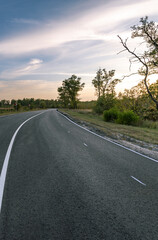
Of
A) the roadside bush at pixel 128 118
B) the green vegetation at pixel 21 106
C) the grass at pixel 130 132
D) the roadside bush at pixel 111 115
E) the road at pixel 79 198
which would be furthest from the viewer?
the green vegetation at pixel 21 106

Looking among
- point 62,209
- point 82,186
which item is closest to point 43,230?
point 62,209

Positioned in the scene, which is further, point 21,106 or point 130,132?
point 21,106

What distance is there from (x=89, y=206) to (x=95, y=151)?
3.67 meters

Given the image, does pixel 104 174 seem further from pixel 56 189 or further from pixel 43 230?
pixel 43 230

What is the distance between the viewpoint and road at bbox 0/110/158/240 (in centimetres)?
246

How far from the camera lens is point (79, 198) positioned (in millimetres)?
3305

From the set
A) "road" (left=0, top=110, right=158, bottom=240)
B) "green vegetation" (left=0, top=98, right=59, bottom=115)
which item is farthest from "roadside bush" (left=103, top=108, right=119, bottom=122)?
"green vegetation" (left=0, top=98, right=59, bottom=115)

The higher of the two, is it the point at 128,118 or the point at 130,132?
the point at 128,118

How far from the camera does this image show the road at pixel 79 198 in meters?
2.46

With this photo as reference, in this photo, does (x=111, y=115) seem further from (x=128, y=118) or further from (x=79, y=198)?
(x=79, y=198)

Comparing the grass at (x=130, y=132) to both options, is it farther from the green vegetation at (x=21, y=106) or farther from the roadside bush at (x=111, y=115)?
the green vegetation at (x=21, y=106)

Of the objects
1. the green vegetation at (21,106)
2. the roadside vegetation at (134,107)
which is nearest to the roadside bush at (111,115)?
the roadside vegetation at (134,107)

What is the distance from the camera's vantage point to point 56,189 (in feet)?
12.0

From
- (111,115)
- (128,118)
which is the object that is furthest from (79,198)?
(111,115)
